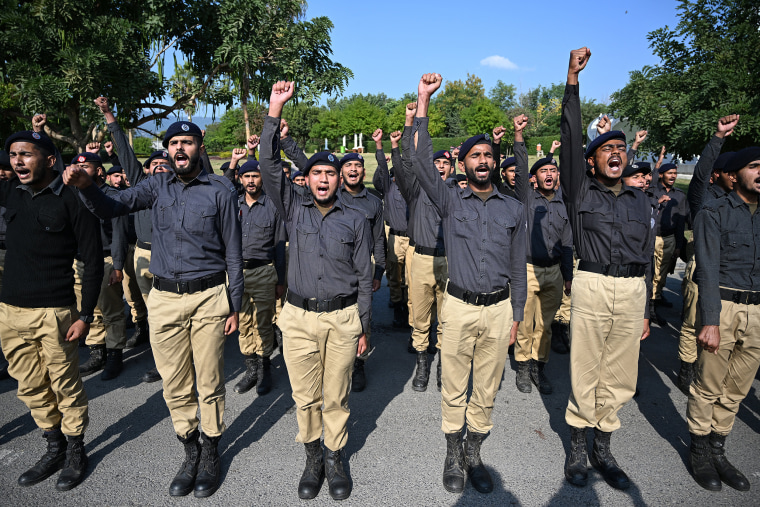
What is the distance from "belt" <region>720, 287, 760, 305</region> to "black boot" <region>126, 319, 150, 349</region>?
6.76m

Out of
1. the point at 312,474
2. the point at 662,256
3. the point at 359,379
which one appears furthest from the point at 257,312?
the point at 662,256

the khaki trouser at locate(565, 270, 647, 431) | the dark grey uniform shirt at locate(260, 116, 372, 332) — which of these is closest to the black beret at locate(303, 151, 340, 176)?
the dark grey uniform shirt at locate(260, 116, 372, 332)

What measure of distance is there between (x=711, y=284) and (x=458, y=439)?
230cm

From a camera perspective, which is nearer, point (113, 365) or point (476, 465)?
point (476, 465)

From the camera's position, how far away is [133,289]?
6383 millimetres

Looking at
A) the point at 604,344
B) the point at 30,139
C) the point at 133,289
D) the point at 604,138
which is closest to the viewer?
the point at 30,139

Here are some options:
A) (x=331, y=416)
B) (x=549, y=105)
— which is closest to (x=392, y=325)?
(x=331, y=416)

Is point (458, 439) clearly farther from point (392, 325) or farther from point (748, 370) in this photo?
point (392, 325)

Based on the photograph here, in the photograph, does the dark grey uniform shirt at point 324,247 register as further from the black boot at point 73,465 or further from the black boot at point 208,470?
the black boot at point 73,465

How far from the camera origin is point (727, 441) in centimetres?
419

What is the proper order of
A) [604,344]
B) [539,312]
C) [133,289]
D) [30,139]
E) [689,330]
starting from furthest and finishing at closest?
1. [133,289]
2. [539,312]
3. [689,330]
4. [604,344]
5. [30,139]

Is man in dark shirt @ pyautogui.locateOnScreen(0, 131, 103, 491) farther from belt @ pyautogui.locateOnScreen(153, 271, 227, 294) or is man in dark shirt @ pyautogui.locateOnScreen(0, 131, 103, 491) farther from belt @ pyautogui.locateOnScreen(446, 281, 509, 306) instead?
belt @ pyautogui.locateOnScreen(446, 281, 509, 306)

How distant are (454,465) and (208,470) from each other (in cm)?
192

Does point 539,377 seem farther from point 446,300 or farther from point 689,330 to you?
point 446,300
